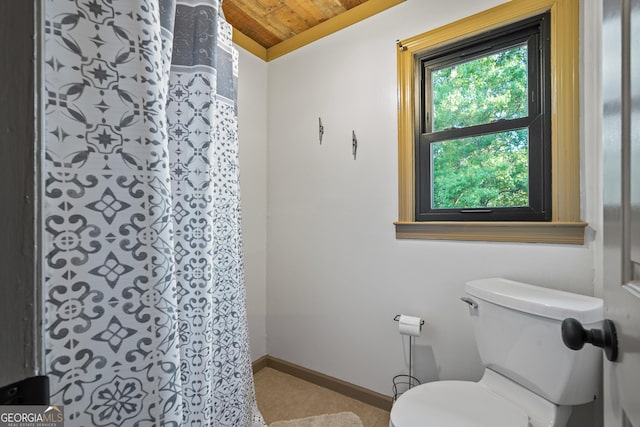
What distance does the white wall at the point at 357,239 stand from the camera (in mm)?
1306

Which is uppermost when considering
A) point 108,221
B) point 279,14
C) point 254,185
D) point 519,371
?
point 279,14

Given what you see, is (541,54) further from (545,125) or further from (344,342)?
(344,342)

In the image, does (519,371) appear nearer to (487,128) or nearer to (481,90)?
(487,128)

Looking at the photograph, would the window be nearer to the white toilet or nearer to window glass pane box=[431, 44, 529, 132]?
window glass pane box=[431, 44, 529, 132]

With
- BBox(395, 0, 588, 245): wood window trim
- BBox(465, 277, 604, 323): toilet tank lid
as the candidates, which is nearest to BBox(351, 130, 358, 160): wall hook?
BBox(395, 0, 588, 245): wood window trim

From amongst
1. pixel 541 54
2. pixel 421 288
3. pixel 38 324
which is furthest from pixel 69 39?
pixel 541 54

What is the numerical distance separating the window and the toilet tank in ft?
1.39

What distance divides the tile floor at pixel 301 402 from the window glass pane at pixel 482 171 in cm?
126

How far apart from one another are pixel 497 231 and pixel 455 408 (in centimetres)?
80

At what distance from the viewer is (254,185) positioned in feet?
6.72

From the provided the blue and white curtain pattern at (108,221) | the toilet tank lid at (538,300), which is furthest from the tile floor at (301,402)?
the blue and white curtain pattern at (108,221)

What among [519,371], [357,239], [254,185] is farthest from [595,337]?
[254,185]

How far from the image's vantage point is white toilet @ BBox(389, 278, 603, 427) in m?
0.94

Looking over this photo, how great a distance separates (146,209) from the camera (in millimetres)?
478
